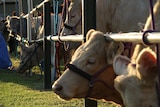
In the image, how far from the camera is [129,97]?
1874mm

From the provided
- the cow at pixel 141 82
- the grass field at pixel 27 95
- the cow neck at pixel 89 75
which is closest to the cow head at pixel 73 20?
the grass field at pixel 27 95

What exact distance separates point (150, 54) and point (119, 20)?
90.5 inches

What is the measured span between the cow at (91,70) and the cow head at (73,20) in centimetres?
190

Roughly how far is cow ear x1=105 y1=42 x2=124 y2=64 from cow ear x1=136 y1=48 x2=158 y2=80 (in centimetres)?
69


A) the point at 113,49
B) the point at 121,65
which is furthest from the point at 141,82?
the point at 113,49

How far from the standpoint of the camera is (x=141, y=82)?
72.7 inches

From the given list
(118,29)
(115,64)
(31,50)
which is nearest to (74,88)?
(115,64)

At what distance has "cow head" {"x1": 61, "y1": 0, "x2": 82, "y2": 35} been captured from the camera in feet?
15.0

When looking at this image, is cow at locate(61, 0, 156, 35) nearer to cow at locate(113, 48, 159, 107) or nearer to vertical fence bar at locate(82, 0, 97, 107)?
vertical fence bar at locate(82, 0, 97, 107)

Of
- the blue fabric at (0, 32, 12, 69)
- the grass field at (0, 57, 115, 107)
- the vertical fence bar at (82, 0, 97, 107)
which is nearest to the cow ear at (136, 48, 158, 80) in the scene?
the vertical fence bar at (82, 0, 97, 107)

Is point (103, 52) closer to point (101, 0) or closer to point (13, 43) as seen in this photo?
point (101, 0)

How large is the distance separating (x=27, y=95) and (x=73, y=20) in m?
2.36

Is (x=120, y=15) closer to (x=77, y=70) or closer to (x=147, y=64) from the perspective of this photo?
(x=77, y=70)

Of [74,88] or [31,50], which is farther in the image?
[31,50]
